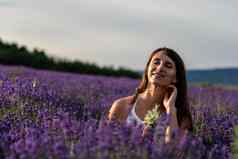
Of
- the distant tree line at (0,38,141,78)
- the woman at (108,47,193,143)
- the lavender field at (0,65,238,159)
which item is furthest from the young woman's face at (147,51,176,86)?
the distant tree line at (0,38,141,78)

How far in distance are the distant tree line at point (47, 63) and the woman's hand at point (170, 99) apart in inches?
628

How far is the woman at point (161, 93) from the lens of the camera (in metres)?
4.88

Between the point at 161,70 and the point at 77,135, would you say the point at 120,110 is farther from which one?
the point at 77,135

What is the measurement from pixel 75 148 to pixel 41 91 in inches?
114

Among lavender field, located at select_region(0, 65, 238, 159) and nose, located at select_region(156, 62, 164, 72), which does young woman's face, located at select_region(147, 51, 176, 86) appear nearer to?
nose, located at select_region(156, 62, 164, 72)

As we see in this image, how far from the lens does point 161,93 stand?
5.07m

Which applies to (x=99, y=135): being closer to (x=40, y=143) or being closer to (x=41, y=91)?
(x=40, y=143)

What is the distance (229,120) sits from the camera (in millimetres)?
5539

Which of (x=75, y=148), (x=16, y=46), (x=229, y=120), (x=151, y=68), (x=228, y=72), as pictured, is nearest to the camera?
(x=75, y=148)

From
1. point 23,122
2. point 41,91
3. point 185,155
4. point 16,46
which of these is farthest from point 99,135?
point 16,46

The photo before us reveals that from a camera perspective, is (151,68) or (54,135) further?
(151,68)

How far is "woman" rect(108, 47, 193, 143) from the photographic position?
16.0 feet

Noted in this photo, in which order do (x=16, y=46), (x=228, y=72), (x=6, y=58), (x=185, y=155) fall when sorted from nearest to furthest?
(x=185, y=155)
(x=6, y=58)
(x=16, y=46)
(x=228, y=72)

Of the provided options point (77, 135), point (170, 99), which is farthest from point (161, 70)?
point (77, 135)
